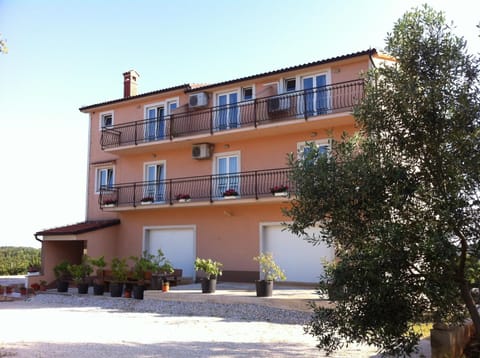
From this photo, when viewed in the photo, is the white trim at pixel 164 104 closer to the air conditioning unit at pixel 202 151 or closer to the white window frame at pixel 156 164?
the white window frame at pixel 156 164

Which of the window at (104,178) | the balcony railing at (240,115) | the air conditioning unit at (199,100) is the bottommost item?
the window at (104,178)

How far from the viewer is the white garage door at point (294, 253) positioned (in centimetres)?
1705

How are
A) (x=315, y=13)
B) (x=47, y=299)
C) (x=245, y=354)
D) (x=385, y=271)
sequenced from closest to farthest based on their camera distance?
1. (x=385, y=271)
2. (x=245, y=354)
3. (x=315, y=13)
4. (x=47, y=299)

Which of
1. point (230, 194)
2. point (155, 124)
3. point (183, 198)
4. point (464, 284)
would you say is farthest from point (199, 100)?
point (464, 284)

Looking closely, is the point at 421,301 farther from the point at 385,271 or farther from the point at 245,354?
the point at 245,354

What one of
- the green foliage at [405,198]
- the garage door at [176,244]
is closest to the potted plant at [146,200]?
the garage door at [176,244]

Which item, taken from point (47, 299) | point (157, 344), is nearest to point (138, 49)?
point (157, 344)

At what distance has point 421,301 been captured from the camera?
18.3 ft

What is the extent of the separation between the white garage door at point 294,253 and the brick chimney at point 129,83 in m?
11.7

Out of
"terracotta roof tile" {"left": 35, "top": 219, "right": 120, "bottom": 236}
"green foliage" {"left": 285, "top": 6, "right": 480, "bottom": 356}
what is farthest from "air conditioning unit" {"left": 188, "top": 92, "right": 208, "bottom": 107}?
"green foliage" {"left": 285, "top": 6, "right": 480, "bottom": 356}

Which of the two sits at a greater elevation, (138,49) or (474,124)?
(138,49)

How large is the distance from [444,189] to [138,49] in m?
8.91

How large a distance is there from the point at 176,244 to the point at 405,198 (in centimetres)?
1615

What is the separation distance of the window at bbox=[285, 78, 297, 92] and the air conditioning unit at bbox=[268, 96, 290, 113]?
84 cm
